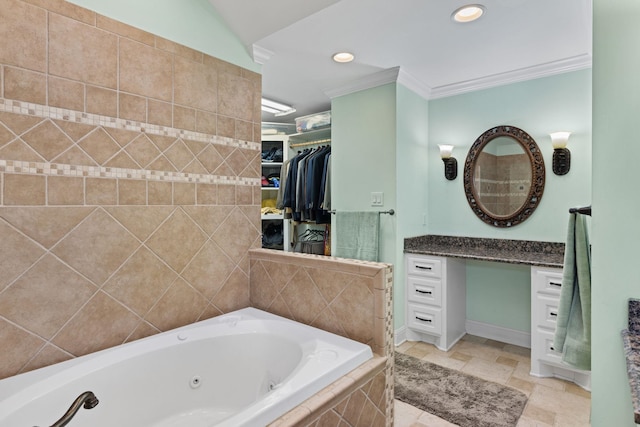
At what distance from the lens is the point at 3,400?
1.07 meters

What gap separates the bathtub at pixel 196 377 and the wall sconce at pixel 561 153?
221 cm

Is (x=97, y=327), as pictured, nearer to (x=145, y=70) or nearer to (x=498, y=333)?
(x=145, y=70)

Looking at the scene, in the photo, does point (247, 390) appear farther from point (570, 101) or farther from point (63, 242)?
point (570, 101)

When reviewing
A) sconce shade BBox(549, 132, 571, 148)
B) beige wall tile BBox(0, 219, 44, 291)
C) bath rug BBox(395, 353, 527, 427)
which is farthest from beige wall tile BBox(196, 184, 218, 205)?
sconce shade BBox(549, 132, 571, 148)

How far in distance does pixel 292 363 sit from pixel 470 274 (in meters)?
2.18

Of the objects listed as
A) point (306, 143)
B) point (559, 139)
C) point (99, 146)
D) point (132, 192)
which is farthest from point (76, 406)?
point (306, 143)

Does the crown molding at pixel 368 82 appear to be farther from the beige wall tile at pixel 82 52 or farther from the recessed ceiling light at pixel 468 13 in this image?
the beige wall tile at pixel 82 52

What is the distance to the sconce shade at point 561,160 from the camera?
99.9 inches

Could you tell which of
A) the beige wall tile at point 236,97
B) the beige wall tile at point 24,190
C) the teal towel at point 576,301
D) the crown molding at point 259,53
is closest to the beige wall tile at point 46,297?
the beige wall tile at point 24,190

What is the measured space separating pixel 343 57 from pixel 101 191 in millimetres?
1913

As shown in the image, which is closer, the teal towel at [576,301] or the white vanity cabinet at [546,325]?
the teal towel at [576,301]

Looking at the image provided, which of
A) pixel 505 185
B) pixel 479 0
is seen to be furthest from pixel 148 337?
pixel 505 185

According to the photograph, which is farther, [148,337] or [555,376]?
[555,376]

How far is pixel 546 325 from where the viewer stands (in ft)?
7.34
